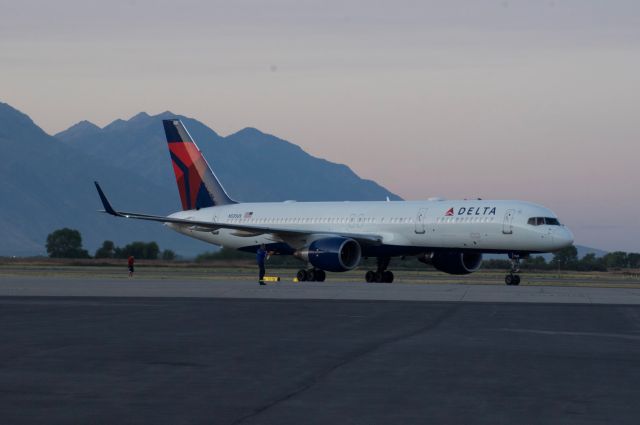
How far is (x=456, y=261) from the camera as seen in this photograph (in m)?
50.7

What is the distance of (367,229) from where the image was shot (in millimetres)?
51438

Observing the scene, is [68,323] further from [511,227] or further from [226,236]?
[226,236]

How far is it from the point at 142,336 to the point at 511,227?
2950 cm

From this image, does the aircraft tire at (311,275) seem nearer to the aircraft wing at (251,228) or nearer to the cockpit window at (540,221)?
the aircraft wing at (251,228)

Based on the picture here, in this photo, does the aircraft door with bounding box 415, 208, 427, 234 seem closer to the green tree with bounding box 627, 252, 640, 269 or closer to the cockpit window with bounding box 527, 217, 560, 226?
the cockpit window with bounding box 527, 217, 560, 226

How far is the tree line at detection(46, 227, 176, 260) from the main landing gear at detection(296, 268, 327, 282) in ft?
167

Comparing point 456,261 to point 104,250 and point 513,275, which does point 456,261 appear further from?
point 104,250

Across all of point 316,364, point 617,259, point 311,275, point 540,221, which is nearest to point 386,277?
point 311,275

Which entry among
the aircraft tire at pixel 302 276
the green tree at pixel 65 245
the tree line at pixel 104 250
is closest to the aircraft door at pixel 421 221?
the aircraft tire at pixel 302 276

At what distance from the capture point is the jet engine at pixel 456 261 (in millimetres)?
50656

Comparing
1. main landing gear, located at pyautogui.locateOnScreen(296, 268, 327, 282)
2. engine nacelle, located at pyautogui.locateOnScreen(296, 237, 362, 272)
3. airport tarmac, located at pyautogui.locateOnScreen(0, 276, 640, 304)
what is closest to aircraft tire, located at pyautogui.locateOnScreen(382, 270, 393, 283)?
engine nacelle, located at pyautogui.locateOnScreen(296, 237, 362, 272)

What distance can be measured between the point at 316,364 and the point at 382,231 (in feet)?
119

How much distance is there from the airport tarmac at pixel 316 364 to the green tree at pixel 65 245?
95.6 m

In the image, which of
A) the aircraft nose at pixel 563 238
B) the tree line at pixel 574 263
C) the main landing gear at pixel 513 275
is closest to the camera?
the aircraft nose at pixel 563 238
